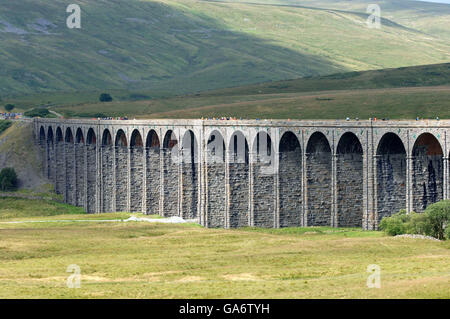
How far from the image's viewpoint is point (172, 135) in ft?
354

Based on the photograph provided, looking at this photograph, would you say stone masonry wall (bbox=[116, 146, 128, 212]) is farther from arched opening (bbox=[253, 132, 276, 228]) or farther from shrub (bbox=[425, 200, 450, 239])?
shrub (bbox=[425, 200, 450, 239])

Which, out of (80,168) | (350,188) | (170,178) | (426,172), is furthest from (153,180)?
(426,172)

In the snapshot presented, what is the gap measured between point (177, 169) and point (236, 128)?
15424 millimetres

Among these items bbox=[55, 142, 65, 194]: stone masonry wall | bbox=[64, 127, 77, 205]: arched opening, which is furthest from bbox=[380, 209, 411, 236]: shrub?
bbox=[55, 142, 65, 194]: stone masonry wall

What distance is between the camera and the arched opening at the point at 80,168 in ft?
438

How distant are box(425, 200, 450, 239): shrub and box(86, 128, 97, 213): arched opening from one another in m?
64.9

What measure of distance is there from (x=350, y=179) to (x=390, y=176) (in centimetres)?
562

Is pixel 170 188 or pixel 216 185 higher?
pixel 216 185

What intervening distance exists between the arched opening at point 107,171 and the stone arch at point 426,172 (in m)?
54.7

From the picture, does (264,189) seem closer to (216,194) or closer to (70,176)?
(216,194)

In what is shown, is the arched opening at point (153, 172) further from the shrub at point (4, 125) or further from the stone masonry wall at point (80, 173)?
the shrub at point (4, 125)

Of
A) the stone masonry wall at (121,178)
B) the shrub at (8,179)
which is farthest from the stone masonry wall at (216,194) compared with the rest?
the shrub at (8,179)

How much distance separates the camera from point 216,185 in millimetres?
97312
